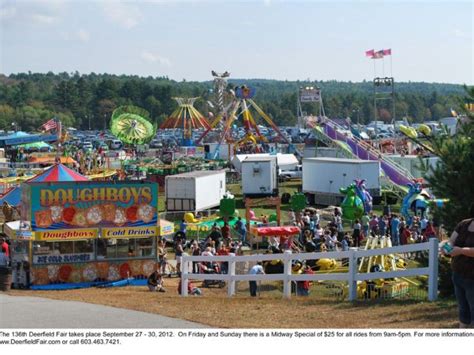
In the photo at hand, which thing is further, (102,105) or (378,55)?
(102,105)

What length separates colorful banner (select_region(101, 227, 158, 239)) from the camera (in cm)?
1923

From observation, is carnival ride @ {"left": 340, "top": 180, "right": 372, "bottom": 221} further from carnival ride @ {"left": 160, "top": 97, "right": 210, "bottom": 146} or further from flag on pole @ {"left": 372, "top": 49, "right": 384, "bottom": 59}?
carnival ride @ {"left": 160, "top": 97, "right": 210, "bottom": 146}

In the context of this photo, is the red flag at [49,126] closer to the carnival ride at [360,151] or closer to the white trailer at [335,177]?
the carnival ride at [360,151]

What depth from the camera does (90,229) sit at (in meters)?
19.0

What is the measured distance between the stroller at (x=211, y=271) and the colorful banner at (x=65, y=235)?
2.68 m

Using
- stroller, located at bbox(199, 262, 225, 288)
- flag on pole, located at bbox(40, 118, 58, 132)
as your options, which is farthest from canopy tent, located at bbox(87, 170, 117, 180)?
stroller, located at bbox(199, 262, 225, 288)

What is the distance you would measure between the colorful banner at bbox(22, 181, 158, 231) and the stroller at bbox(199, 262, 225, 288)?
1.75 meters

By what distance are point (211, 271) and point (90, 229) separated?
10.9 feet

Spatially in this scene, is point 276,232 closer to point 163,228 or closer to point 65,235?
point 163,228

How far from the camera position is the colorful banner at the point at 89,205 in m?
18.8

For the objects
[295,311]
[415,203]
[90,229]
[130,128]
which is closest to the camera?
[295,311]

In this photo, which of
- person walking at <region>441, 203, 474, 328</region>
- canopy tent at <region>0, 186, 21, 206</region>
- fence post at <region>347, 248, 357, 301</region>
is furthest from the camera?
canopy tent at <region>0, 186, 21, 206</region>

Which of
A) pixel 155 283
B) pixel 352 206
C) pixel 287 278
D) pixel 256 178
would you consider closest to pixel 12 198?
pixel 352 206

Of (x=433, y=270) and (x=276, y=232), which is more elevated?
(x=433, y=270)
